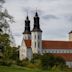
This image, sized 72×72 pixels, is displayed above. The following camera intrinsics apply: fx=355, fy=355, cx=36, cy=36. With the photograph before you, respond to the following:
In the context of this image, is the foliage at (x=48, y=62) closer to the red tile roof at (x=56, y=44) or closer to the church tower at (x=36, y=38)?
the church tower at (x=36, y=38)

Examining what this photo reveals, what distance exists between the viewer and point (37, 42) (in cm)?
11956

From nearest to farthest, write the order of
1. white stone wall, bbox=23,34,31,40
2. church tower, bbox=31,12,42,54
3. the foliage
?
the foliage
church tower, bbox=31,12,42,54
white stone wall, bbox=23,34,31,40

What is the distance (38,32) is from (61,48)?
35.7 feet

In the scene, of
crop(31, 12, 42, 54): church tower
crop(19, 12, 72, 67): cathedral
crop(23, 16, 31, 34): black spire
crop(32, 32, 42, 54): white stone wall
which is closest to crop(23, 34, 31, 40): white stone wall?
crop(19, 12, 72, 67): cathedral

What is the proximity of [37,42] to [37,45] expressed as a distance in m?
1.32

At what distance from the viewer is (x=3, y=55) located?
2722cm

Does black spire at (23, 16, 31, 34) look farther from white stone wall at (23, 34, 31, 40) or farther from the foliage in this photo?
the foliage

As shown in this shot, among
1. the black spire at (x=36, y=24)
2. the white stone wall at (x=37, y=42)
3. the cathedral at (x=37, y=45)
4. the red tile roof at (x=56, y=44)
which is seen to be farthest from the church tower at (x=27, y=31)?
the red tile roof at (x=56, y=44)

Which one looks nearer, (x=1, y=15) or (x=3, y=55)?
(x=1, y=15)

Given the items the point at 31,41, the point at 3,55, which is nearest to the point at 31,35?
the point at 31,41

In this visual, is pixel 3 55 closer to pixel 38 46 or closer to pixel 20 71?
pixel 20 71

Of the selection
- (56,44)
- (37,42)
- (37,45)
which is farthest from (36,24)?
(56,44)

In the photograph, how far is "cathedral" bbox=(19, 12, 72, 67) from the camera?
116 m

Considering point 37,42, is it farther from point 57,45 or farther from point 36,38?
point 57,45
